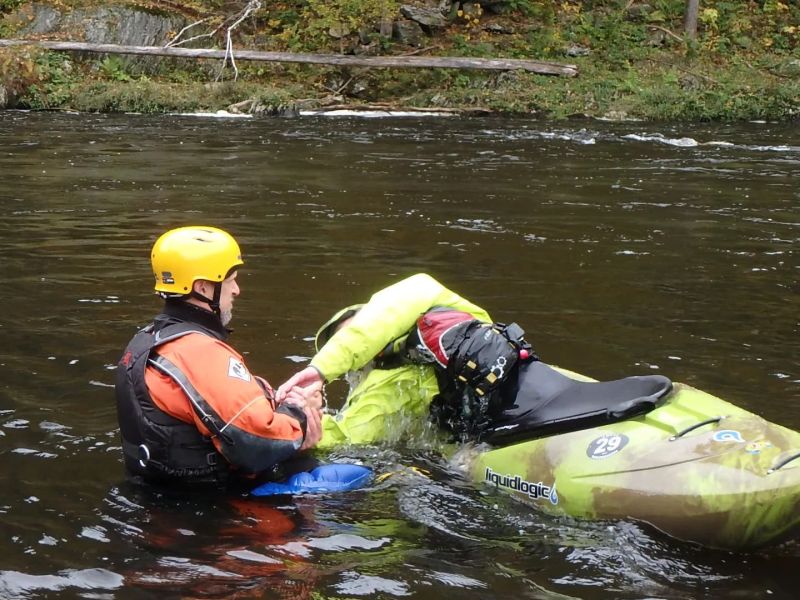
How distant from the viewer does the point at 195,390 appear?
4.20 metres

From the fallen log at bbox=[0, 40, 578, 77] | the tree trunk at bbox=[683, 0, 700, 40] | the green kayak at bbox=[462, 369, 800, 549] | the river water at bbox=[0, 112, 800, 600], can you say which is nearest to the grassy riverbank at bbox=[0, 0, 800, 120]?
the fallen log at bbox=[0, 40, 578, 77]

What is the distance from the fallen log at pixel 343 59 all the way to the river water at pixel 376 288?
167 inches

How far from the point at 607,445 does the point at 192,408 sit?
182 cm

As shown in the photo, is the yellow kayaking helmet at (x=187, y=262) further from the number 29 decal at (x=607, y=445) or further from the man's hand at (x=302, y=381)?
the number 29 decal at (x=607, y=445)

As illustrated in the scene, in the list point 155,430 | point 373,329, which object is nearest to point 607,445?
point 373,329

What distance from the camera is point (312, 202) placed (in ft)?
40.8

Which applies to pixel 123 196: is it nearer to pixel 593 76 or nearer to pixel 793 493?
pixel 793 493

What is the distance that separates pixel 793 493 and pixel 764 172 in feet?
38.4

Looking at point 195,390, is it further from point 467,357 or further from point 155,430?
point 467,357

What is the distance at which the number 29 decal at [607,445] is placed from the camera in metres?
4.36

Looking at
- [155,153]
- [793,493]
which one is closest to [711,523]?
[793,493]

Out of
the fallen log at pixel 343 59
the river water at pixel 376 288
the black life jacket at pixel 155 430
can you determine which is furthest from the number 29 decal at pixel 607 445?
the fallen log at pixel 343 59

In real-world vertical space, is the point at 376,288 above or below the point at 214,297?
below

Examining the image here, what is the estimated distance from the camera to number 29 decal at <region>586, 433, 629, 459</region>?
436 centimetres
